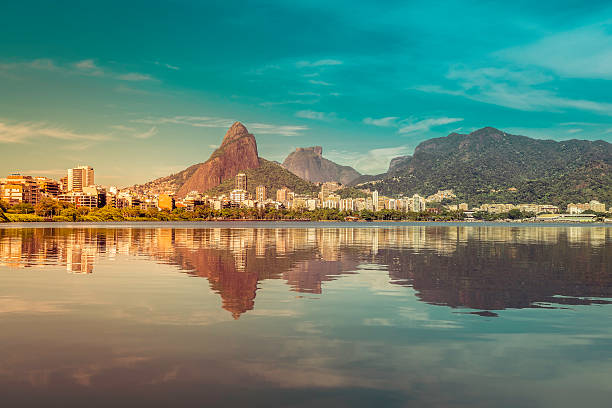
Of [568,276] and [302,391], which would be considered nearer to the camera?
[302,391]

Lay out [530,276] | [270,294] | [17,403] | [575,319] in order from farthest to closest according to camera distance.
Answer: [530,276], [270,294], [575,319], [17,403]

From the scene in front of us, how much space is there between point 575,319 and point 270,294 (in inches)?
437

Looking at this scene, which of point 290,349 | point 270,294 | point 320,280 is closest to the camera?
A: point 290,349

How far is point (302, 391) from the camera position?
9.06 metres

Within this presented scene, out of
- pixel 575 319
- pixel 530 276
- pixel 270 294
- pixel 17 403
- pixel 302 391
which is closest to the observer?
pixel 17 403

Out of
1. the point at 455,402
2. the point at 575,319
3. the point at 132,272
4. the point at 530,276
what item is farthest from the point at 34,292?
the point at 530,276

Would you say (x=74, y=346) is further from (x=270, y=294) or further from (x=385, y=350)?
(x=270, y=294)

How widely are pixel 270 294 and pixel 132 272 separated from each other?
1144 cm

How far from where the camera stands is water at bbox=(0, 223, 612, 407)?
9016mm

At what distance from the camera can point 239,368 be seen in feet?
33.9

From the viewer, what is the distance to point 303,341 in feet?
41.4

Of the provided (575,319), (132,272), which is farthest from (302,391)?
(132,272)

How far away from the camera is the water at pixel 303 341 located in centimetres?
902

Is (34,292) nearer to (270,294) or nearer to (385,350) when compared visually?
(270,294)
